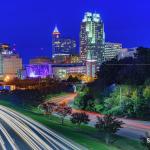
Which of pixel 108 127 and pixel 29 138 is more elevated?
pixel 108 127

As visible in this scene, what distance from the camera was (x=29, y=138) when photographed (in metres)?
39.3

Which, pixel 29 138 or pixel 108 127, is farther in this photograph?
pixel 108 127

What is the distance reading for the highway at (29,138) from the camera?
3481 cm

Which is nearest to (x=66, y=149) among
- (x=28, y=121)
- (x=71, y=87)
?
(x=28, y=121)

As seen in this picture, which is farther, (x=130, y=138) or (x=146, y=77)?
(x=146, y=77)

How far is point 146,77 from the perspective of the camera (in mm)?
78188

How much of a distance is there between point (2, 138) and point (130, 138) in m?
13.7

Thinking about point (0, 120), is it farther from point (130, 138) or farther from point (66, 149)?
point (66, 149)

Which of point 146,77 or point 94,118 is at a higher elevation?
point 146,77

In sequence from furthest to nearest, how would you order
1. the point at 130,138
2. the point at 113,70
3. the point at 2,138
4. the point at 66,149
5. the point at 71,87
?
the point at 71,87
the point at 113,70
the point at 130,138
the point at 2,138
the point at 66,149

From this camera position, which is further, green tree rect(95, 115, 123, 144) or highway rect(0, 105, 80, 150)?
green tree rect(95, 115, 123, 144)

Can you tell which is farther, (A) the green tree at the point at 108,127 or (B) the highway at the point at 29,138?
(A) the green tree at the point at 108,127

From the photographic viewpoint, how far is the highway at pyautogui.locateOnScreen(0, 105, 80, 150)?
114 ft

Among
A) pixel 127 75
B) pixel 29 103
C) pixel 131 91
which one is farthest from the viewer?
pixel 29 103
